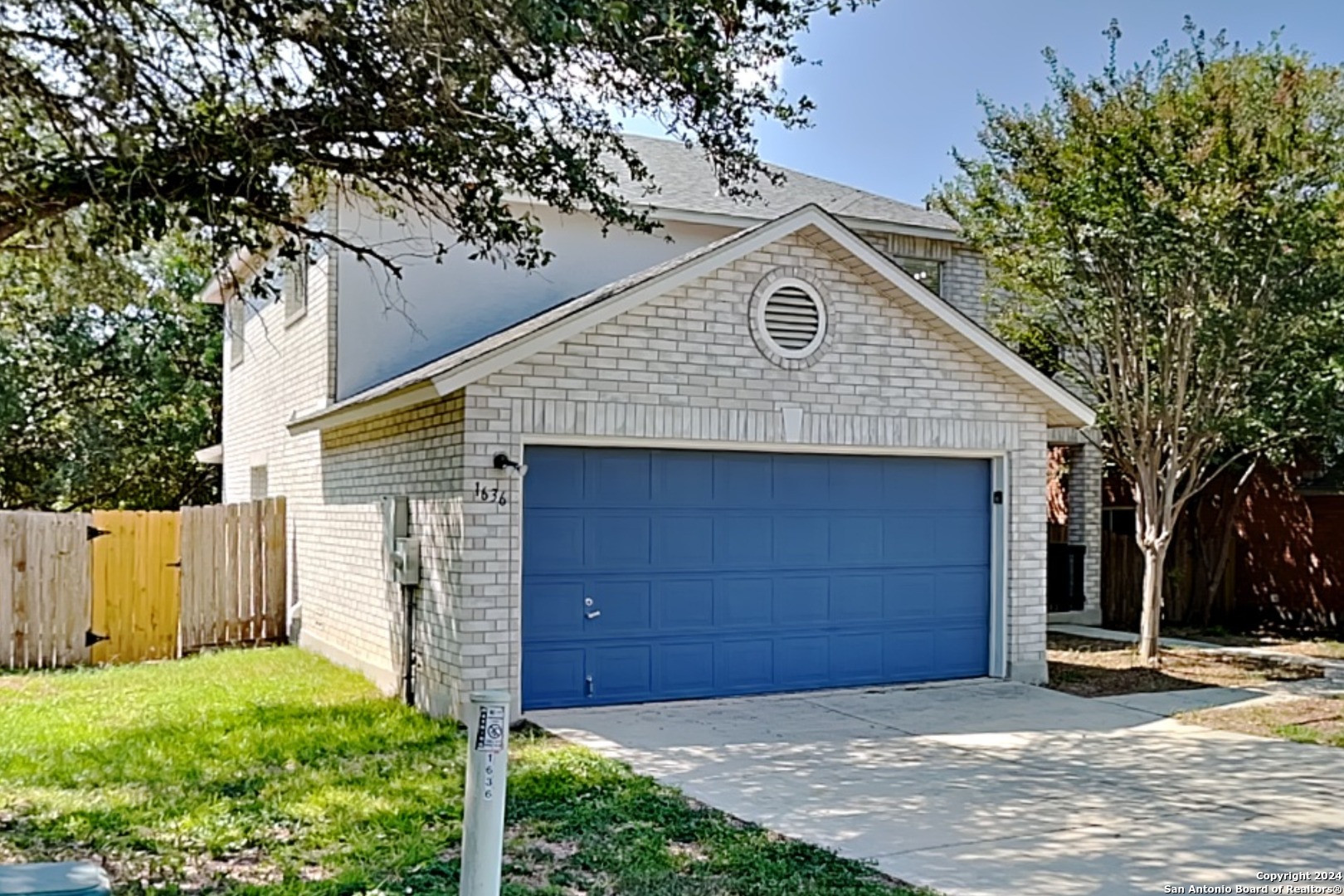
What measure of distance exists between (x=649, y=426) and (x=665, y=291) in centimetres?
117

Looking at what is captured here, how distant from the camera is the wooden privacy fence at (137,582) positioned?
12883 mm

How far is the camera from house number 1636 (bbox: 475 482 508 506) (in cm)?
899

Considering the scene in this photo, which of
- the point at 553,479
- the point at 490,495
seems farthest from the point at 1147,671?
the point at 490,495

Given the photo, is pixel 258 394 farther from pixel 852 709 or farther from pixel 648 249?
pixel 852 709

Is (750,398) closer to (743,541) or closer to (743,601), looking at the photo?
(743,541)

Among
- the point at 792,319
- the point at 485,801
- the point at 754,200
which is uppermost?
the point at 754,200

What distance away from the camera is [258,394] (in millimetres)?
17406

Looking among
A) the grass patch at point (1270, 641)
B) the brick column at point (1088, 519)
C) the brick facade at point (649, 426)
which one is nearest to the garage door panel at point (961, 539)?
the brick facade at point (649, 426)

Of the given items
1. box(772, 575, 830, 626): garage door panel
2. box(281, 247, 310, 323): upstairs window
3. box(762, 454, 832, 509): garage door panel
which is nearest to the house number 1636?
box(762, 454, 832, 509): garage door panel

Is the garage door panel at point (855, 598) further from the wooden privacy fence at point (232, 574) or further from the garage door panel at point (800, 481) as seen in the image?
the wooden privacy fence at point (232, 574)

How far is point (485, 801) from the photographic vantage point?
12.6 feet

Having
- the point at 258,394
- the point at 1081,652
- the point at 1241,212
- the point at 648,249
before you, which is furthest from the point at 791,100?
the point at 258,394

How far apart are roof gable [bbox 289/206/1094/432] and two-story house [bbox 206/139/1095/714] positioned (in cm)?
3

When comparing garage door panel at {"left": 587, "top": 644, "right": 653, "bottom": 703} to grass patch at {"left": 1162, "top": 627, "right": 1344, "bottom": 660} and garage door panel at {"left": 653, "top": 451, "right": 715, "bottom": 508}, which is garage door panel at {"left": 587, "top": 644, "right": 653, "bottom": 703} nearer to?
garage door panel at {"left": 653, "top": 451, "right": 715, "bottom": 508}
